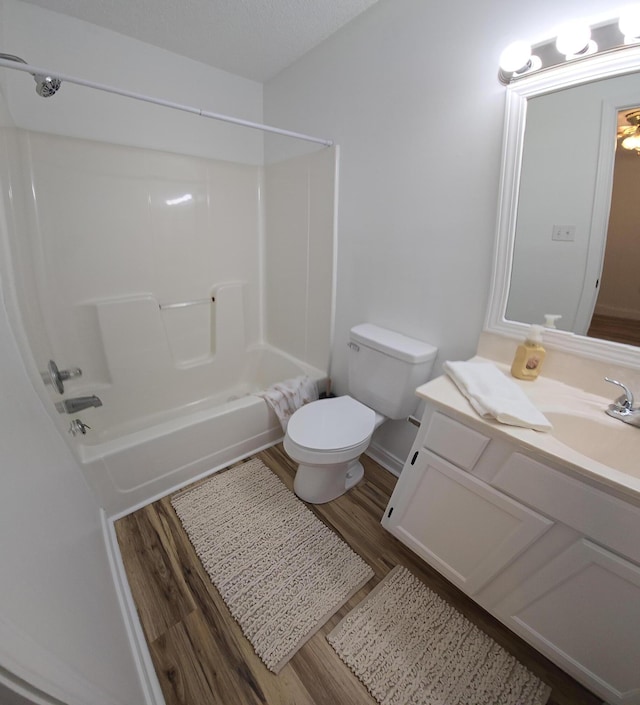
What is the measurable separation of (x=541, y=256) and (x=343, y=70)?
1.36 m

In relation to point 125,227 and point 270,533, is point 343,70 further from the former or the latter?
point 270,533

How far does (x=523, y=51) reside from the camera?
99 cm

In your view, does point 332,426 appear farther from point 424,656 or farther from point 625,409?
point 625,409

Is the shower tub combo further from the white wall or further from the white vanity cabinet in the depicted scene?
the white vanity cabinet

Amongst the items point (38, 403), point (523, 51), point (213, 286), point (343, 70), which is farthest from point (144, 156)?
point (523, 51)

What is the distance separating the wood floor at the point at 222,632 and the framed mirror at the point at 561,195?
1090mm

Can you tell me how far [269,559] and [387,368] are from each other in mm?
1026

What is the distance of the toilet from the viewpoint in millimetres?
1402

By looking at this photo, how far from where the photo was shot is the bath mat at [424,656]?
983 mm

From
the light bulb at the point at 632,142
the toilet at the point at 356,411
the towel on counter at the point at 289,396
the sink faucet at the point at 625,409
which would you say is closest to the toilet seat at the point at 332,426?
the toilet at the point at 356,411

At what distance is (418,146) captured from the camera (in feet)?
4.43

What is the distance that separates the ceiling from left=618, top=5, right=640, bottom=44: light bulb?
0.99m

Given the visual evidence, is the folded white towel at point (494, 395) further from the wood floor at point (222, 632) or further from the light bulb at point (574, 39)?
the light bulb at point (574, 39)

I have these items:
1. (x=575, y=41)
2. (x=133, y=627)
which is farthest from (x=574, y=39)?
(x=133, y=627)
